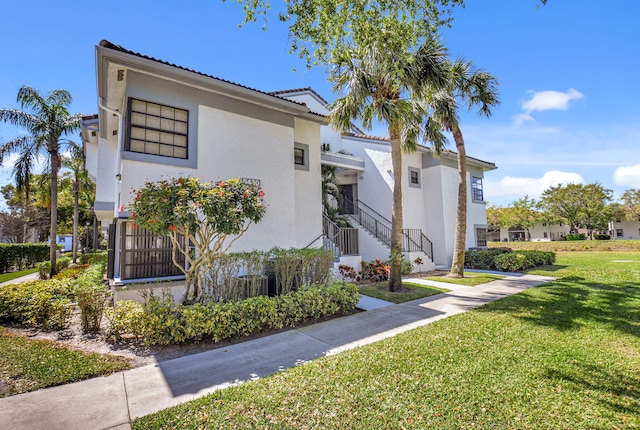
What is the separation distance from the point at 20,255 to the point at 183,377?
87.3 feet

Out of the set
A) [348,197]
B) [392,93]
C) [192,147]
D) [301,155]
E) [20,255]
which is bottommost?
[20,255]

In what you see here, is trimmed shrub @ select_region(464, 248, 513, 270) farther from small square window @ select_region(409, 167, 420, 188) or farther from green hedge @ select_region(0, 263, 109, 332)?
green hedge @ select_region(0, 263, 109, 332)

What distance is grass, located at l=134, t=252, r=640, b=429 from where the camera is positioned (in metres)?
3.31

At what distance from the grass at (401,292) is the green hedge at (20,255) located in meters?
24.8

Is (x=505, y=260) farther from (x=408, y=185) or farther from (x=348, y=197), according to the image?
(x=348, y=197)

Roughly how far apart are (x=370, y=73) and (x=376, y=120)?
60.6 inches

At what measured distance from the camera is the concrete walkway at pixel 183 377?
11.3ft

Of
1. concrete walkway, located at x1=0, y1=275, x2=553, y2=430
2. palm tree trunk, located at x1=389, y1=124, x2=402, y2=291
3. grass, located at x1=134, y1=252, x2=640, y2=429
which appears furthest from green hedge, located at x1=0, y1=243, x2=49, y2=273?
grass, located at x1=134, y1=252, x2=640, y2=429

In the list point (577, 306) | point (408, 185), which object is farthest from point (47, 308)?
point (408, 185)

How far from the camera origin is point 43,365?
4660 millimetres

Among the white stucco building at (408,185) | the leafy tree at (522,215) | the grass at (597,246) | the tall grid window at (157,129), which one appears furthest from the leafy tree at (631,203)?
the tall grid window at (157,129)

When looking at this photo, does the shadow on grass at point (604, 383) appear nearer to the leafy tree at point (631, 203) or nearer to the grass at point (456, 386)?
the grass at point (456, 386)

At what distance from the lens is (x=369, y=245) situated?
52.0 ft

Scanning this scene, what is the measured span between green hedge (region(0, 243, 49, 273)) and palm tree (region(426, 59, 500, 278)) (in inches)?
1111
